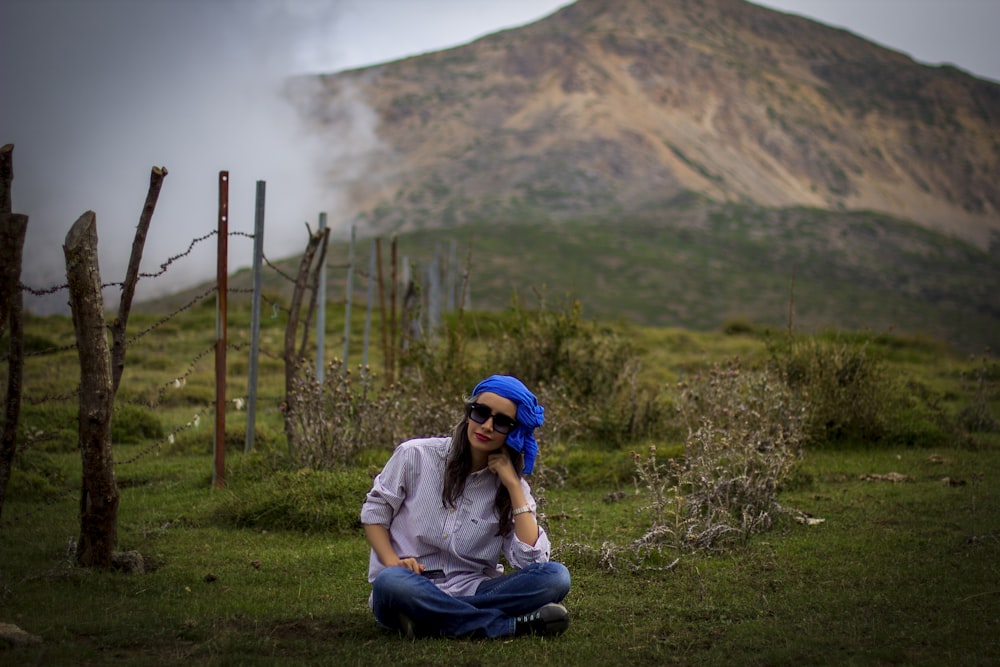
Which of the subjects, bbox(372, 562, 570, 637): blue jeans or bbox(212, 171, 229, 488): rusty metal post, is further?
bbox(212, 171, 229, 488): rusty metal post

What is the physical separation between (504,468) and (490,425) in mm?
218

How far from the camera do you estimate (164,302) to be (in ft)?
141

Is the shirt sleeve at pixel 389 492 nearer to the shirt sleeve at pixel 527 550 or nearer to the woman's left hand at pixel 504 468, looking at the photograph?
the woman's left hand at pixel 504 468

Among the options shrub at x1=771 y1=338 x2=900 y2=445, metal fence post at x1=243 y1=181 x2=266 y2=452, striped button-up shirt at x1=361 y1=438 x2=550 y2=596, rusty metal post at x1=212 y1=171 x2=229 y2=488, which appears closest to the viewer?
striped button-up shirt at x1=361 y1=438 x2=550 y2=596

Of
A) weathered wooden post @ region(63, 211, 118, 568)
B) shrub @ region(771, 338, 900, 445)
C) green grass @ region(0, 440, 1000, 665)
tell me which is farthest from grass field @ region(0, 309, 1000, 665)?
shrub @ region(771, 338, 900, 445)

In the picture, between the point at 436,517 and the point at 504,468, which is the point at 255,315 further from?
the point at 504,468

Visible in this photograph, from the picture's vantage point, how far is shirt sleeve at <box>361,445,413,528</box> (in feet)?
16.0

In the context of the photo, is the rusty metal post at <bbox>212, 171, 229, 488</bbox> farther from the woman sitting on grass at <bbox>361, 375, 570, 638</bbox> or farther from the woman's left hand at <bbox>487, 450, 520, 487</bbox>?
the woman's left hand at <bbox>487, 450, 520, 487</bbox>

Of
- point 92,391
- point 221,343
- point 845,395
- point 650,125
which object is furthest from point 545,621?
point 650,125

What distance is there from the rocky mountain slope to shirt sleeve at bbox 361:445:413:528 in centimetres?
6596

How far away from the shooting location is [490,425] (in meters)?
4.80

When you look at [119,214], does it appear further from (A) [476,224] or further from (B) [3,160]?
(B) [3,160]

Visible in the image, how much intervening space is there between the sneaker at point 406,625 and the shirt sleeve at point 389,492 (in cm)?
43

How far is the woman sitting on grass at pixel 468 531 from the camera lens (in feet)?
15.8
